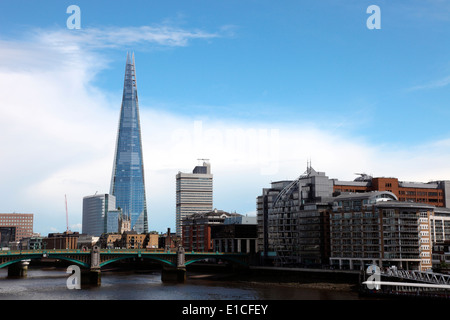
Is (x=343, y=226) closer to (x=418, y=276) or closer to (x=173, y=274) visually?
(x=418, y=276)

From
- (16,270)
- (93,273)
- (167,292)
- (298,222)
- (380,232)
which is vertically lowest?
(16,270)

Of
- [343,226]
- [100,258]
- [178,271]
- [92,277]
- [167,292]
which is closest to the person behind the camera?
[167,292]

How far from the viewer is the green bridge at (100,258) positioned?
465 ft

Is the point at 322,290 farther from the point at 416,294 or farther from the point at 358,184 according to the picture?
the point at 358,184

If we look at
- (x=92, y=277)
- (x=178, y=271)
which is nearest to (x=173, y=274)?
(x=178, y=271)

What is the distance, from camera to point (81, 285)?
137 m

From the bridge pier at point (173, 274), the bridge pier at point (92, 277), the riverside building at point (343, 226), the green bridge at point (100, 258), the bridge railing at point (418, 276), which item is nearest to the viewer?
the bridge railing at point (418, 276)

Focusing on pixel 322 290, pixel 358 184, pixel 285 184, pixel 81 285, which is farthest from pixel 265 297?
pixel 358 184

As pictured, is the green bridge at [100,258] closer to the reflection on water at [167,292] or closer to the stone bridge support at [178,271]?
the stone bridge support at [178,271]

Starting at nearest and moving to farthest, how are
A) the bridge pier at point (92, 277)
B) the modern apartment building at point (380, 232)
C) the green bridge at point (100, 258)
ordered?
1. the modern apartment building at point (380, 232)
2. the green bridge at point (100, 258)
3. the bridge pier at point (92, 277)

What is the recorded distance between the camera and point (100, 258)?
501ft

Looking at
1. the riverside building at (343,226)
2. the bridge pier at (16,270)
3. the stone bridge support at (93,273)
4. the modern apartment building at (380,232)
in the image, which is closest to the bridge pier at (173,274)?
the stone bridge support at (93,273)

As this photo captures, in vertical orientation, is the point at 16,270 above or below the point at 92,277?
below
